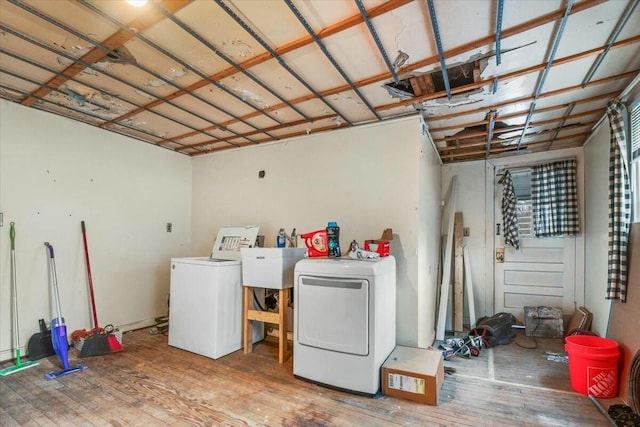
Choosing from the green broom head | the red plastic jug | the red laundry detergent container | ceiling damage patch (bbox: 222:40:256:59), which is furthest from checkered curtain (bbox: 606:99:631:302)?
the green broom head

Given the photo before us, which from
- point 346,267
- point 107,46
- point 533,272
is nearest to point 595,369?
point 346,267

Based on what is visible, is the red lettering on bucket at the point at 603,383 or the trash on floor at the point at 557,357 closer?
the red lettering on bucket at the point at 603,383

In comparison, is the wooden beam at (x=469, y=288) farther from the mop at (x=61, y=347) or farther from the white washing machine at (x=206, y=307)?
the mop at (x=61, y=347)

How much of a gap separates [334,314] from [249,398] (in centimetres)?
93

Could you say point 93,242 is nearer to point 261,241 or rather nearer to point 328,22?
point 261,241

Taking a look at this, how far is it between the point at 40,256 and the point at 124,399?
2.02 meters

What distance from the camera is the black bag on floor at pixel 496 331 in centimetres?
376

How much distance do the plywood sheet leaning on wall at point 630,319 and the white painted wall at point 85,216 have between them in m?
5.13

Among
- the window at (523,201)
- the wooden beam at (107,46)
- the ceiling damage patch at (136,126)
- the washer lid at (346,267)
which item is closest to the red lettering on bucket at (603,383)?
the washer lid at (346,267)

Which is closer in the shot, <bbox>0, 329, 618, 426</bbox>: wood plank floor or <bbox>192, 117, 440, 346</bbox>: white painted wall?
<bbox>0, 329, 618, 426</bbox>: wood plank floor

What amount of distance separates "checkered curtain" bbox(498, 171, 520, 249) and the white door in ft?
0.26

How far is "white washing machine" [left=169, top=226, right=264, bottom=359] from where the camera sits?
3.18 meters

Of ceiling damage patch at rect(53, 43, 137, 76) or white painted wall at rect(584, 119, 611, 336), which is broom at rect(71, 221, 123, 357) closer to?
ceiling damage patch at rect(53, 43, 137, 76)

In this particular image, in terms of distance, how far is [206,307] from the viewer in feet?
10.5
